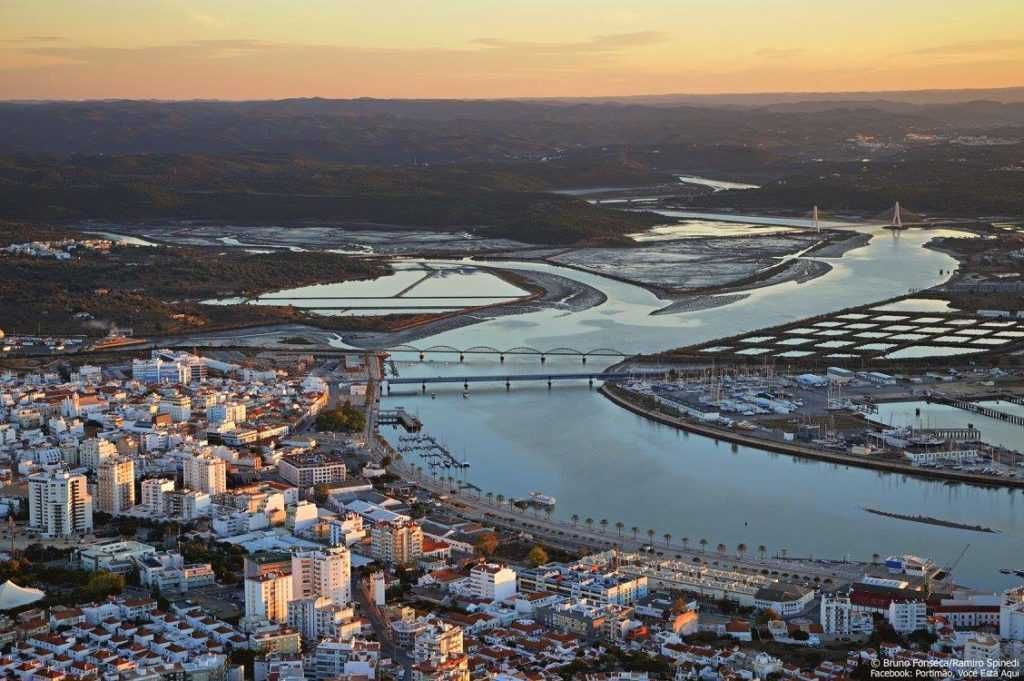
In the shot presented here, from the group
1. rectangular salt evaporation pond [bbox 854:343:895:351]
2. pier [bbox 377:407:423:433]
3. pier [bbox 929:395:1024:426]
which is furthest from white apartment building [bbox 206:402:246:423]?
rectangular salt evaporation pond [bbox 854:343:895:351]

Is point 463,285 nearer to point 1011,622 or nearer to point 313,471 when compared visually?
point 313,471

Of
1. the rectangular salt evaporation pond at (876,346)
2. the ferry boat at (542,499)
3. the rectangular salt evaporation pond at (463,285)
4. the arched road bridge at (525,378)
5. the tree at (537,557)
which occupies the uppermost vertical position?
the tree at (537,557)

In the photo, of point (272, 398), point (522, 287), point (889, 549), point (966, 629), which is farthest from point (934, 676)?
point (522, 287)

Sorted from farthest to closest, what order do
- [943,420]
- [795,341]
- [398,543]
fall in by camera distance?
1. [795,341]
2. [943,420]
3. [398,543]

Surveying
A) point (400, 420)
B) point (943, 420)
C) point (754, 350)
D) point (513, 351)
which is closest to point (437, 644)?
point (400, 420)

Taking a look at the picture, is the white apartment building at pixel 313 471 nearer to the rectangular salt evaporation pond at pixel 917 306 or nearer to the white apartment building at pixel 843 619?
the white apartment building at pixel 843 619

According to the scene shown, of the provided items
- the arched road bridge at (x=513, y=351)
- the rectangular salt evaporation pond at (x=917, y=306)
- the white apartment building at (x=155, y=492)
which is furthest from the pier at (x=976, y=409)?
the white apartment building at (x=155, y=492)
